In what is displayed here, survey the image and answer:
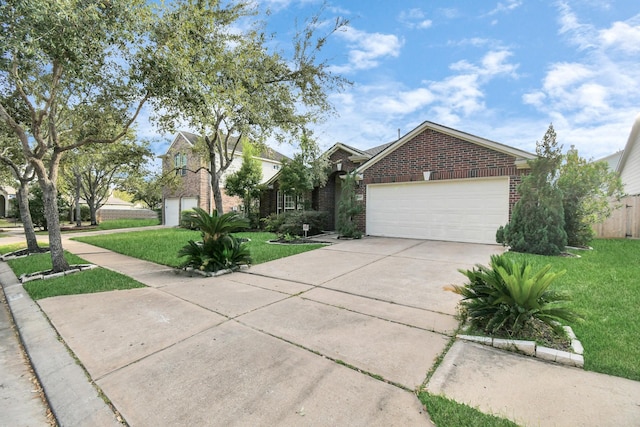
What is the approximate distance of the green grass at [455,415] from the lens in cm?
184

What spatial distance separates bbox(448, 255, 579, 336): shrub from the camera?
Result: 294 cm

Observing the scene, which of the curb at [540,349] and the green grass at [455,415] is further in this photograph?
the curb at [540,349]

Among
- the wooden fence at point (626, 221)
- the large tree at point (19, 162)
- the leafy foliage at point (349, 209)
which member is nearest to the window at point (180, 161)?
the large tree at point (19, 162)

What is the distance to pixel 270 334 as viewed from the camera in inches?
125

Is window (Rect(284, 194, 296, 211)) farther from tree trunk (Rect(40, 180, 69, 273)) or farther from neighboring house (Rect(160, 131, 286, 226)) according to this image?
tree trunk (Rect(40, 180, 69, 273))

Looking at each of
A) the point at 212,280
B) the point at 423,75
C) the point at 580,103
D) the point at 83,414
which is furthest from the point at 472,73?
the point at 83,414

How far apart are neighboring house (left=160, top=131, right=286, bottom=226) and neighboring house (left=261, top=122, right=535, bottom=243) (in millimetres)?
9291

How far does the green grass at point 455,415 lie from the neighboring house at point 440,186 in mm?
8721

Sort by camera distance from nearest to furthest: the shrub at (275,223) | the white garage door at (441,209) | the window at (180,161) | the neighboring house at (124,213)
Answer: the white garage door at (441,209) → the shrub at (275,223) → the window at (180,161) → the neighboring house at (124,213)

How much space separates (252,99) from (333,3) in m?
3.80

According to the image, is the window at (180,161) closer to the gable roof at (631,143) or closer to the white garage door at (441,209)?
the white garage door at (441,209)

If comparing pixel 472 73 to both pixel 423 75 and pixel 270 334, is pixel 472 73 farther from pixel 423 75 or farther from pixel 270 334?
pixel 270 334

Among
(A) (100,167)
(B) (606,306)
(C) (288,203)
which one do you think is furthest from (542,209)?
(A) (100,167)

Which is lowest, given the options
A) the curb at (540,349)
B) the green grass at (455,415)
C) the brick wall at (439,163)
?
the green grass at (455,415)
